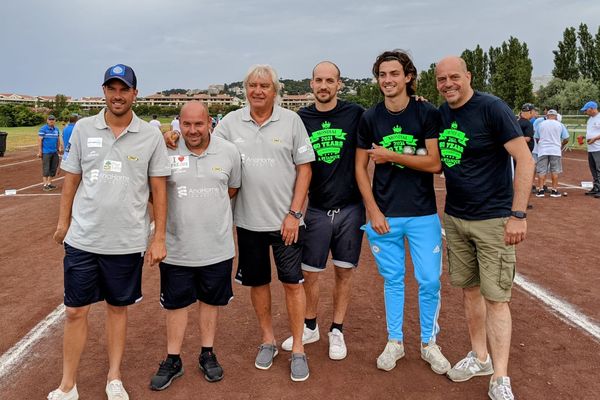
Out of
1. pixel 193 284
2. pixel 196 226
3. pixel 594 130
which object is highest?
pixel 594 130

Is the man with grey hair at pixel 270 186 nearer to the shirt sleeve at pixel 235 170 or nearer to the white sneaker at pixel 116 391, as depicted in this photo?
the shirt sleeve at pixel 235 170

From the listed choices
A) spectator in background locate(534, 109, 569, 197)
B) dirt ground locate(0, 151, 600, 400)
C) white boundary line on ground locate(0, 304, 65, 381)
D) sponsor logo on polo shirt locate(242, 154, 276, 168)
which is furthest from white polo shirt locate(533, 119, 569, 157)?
white boundary line on ground locate(0, 304, 65, 381)

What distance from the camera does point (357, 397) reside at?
3.20 metres

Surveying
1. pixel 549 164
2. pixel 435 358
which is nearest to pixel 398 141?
pixel 435 358

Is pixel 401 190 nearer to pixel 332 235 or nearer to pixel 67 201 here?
pixel 332 235

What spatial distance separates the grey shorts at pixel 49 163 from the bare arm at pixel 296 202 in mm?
11803

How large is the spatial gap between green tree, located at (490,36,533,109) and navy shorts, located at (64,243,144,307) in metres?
52.8

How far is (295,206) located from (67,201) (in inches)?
62.8

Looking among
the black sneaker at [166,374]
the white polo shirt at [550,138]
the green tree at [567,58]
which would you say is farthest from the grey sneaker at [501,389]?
the green tree at [567,58]

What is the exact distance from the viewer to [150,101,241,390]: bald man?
10.7 feet

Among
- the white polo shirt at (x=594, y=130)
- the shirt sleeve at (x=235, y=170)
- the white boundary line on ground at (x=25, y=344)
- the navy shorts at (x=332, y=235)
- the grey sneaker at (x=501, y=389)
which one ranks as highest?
the white polo shirt at (x=594, y=130)

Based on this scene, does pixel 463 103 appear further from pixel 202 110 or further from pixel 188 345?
pixel 188 345

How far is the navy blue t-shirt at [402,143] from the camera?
11.5 feet

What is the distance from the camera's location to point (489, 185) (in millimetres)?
3225
